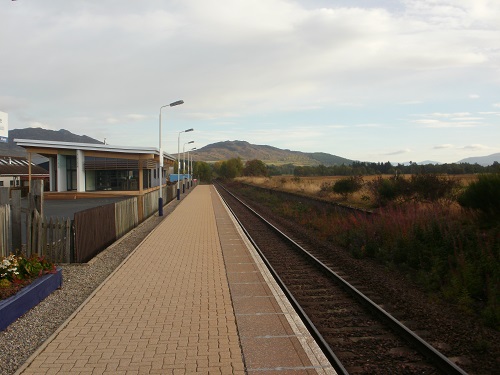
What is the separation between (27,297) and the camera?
6.59 metres

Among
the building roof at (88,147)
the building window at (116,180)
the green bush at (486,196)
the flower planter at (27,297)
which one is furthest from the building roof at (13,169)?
the green bush at (486,196)

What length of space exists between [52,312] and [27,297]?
43cm

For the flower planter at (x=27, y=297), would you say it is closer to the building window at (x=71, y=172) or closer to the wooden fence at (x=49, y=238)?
the wooden fence at (x=49, y=238)

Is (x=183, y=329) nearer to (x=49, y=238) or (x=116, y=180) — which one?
(x=49, y=238)

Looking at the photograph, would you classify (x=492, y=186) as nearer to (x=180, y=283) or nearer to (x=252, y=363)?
(x=180, y=283)

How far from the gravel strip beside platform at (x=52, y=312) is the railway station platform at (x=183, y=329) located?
0.68 ft

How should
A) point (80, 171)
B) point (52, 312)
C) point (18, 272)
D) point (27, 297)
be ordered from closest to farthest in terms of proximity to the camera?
point (27, 297) < point (52, 312) < point (18, 272) < point (80, 171)

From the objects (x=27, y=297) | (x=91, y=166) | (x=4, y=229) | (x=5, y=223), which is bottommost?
(x=27, y=297)

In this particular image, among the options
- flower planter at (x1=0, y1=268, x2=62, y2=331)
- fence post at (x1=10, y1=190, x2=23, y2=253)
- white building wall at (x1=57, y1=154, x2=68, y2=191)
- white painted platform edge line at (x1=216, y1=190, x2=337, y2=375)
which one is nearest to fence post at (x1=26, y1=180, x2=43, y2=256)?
fence post at (x1=10, y1=190, x2=23, y2=253)

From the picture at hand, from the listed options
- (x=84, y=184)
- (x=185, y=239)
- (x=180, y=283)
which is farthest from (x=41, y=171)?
(x=180, y=283)

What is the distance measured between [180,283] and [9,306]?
10.6 feet

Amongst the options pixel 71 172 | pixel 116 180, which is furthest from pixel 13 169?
pixel 116 180

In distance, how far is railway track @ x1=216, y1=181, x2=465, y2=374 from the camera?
5.06m

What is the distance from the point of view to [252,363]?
15.8ft
